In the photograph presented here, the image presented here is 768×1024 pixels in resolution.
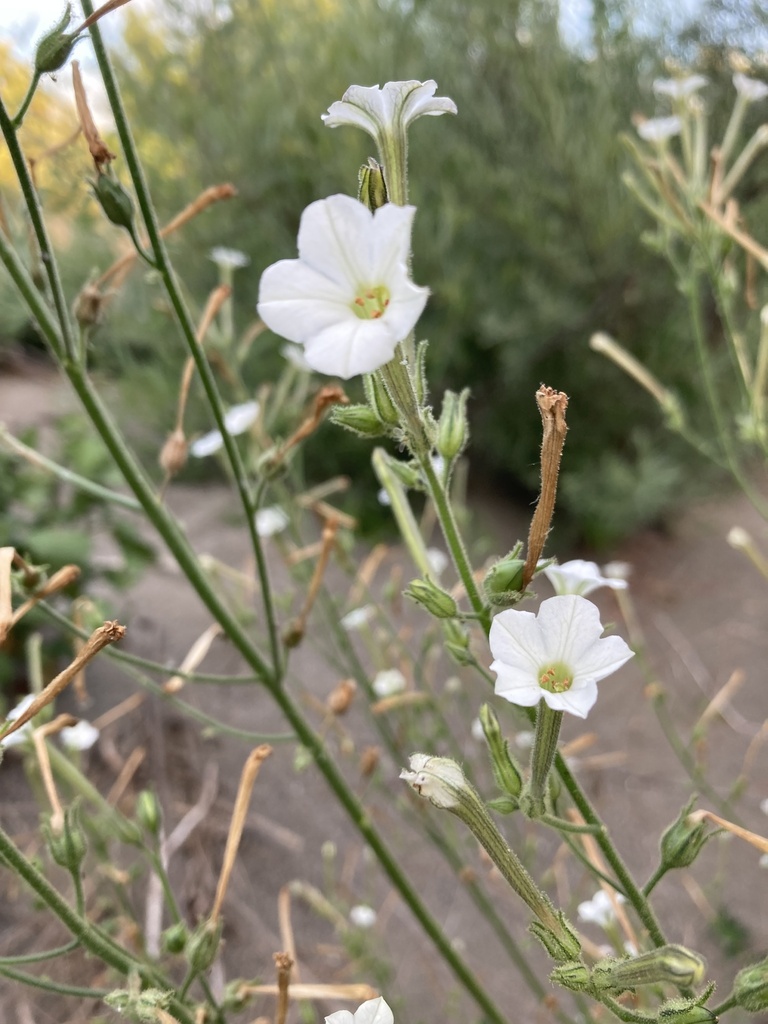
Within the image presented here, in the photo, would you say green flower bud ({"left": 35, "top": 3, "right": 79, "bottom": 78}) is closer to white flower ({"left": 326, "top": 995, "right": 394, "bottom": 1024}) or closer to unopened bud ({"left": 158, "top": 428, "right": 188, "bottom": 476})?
unopened bud ({"left": 158, "top": 428, "right": 188, "bottom": 476})

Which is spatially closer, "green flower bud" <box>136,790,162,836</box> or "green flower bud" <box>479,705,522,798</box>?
"green flower bud" <box>479,705,522,798</box>

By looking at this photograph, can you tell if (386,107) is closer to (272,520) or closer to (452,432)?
(452,432)

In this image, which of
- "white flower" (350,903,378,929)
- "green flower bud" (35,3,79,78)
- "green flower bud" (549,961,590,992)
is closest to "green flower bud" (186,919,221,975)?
"green flower bud" (549,961,590,992)

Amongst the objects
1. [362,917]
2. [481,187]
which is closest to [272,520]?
[362,917]

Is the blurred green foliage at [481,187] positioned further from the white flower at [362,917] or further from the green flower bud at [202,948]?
the green flower bud at [202,948]

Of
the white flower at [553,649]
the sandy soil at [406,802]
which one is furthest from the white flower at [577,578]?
the sandy soil at [406,802]

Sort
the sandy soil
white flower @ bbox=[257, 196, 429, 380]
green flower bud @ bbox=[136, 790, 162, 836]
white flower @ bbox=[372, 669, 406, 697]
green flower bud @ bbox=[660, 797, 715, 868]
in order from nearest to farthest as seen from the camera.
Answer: white flower @ bbox=[257, 196, 429, 380]
green flower bud @ bbox=[660, 797, 715, 868]
green flower bud @ bbox=[136, 790, 162, 836]
white flower @ bbox=[372, 669, 406, 697]
the sandy soil

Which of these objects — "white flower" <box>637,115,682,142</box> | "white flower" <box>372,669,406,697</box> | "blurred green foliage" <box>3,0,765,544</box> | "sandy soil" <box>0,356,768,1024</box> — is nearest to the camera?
"white flower" <box>637,115,682,142</box>
